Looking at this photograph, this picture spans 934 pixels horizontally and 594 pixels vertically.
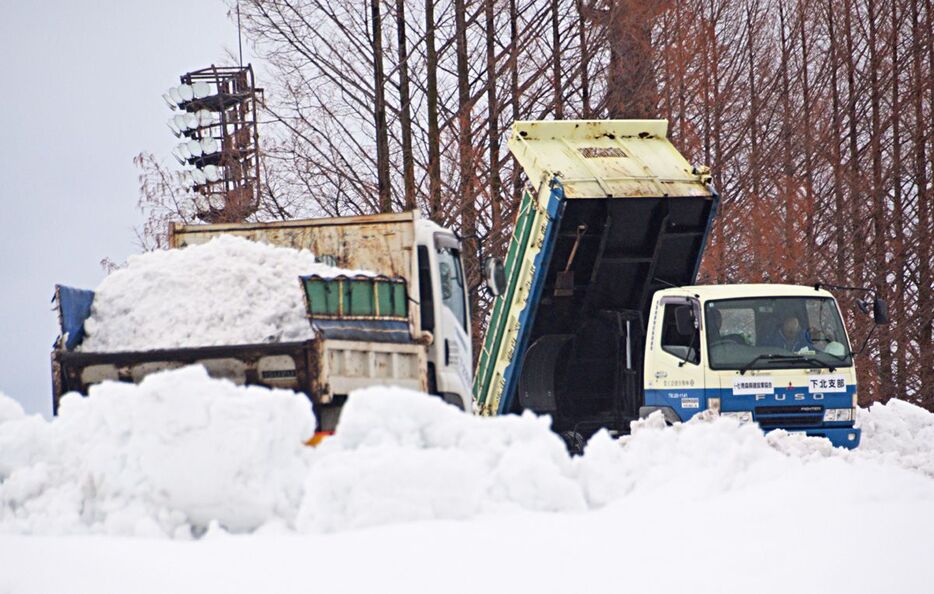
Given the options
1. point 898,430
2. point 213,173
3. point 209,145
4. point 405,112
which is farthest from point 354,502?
point 209,145

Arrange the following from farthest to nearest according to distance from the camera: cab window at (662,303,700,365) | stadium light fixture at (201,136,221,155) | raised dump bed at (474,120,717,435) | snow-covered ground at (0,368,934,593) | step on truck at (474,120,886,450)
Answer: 1. stadium light fixture at (201,136,221,155)
2. raised dump bed at (474,120,717,435)
3. cab window at (662,303,700,365)
4. step on truck at (474,120,886,450)
5. snow-covered ground at (0,368,934,593)

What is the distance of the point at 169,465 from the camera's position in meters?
6.70

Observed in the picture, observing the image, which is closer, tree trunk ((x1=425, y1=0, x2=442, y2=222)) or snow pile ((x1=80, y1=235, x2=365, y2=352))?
snow pile ((x1=80, y1=235, x2=365, y2=352))

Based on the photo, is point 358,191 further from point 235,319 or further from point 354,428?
point 354,428

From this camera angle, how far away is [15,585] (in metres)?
5.91

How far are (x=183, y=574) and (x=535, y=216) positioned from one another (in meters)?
9.16

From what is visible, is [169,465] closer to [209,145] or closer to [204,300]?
[204,300]

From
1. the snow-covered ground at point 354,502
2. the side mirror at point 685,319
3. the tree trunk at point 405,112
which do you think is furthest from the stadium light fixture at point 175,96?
the snow-covered ground at point 354,502

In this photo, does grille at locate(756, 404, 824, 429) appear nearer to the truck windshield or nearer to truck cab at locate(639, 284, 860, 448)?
truck cab at locate(639, 284, 860, 448)

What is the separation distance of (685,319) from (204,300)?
5.55 m

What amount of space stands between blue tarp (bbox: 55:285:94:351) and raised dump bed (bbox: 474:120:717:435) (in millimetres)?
5504

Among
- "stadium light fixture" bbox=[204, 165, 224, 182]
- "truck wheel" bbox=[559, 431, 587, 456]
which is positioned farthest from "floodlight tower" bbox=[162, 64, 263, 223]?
"truck wheel" bbox=[559, 431, 587, 456]

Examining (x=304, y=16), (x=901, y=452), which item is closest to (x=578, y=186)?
(x=901, y=452)

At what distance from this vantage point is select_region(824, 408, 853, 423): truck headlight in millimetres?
13781
